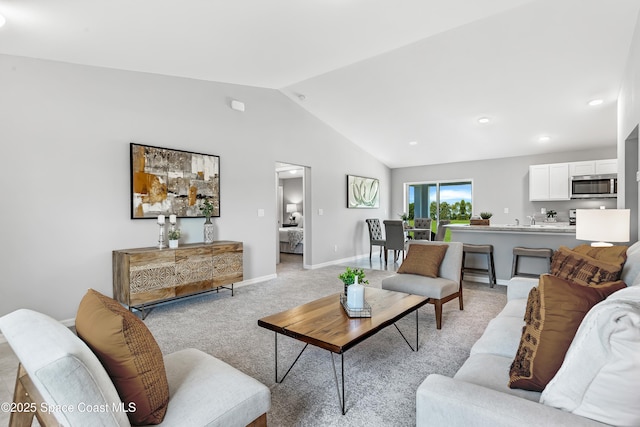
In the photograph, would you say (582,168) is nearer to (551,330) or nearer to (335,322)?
(335,322)

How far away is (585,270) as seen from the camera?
196cm

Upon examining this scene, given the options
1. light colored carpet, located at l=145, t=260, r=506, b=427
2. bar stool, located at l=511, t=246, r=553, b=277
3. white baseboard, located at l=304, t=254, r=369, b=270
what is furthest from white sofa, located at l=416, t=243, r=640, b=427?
white baseboard, located at l=304, t=254, r=369, b=270

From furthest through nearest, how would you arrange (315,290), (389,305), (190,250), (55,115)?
(315,290) → (190,250) → (55,115) → (389,305)

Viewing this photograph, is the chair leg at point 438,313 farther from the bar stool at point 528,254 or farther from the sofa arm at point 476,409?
the bar stool at point 528,254

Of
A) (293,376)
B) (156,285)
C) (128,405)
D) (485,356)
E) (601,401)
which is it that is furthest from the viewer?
(156,285)

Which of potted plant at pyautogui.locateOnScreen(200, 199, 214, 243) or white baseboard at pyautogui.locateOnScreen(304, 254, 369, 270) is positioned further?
white baseboard at pyautogui.locateOnScreen(304, 254, 369, 270)

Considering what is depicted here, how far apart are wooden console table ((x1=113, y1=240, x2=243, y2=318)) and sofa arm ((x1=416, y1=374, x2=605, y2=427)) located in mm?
3230

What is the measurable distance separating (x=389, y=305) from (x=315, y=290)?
2.38m

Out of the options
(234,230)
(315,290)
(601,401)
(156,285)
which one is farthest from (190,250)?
(601,401)

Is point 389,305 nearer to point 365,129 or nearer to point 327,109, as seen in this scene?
Result: point 327,109

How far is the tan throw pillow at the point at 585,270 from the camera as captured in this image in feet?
6.09

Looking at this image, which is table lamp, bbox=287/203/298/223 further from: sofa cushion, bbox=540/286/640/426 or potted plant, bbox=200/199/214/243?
sofa cushion, bbox=540/286/640/426

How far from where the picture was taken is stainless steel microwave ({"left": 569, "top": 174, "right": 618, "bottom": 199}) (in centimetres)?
584

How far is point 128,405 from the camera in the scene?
43.9 inches
